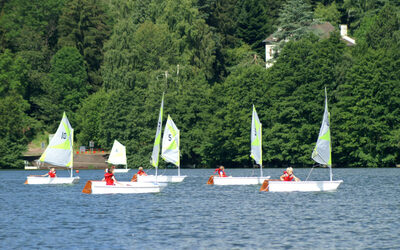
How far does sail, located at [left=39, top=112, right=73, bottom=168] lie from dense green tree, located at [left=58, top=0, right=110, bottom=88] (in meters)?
77.7

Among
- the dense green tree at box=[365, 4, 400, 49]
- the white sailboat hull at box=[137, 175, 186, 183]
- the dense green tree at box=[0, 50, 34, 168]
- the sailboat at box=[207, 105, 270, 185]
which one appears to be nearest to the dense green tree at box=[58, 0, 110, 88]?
the dense green tree at box=[0, 50, 34, 168]

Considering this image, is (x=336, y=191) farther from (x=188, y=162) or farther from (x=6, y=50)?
(x=6, y=50)

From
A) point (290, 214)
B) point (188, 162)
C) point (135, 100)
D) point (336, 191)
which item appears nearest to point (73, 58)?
point (135, 100)

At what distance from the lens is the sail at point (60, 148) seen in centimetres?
7656

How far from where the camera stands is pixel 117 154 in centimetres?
11894

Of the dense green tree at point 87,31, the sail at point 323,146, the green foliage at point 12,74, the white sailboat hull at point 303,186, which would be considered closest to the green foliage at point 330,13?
the dense green tree at point 87,31

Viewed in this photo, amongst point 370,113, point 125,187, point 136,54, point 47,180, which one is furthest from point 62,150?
point 136,54

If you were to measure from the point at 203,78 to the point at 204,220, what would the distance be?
87652 millimetres

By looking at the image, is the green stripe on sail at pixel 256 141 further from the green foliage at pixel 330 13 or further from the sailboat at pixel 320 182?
the green foliage at pixel 330 13

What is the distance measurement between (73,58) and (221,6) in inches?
1494

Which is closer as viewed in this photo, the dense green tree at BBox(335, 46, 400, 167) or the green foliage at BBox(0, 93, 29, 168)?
the dense green tree at BBox(335, 46, 400, 167)

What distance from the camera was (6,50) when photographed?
146 metres

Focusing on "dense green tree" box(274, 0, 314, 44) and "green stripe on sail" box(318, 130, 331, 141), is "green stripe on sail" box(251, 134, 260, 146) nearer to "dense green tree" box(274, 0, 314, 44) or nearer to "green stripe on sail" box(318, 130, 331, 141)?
"green stripe on sail" box(318, 130, 331, 141)

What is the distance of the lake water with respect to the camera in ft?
115
